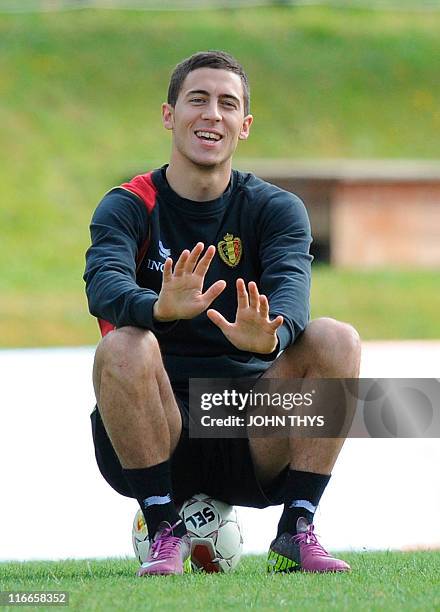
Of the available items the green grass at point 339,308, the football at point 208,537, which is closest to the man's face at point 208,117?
the football at point 208,537

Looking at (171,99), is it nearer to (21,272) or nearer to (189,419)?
(189,419)

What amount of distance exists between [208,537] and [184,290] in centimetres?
109

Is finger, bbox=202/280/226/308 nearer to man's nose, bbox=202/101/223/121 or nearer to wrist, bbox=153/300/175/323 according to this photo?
wrist, bbox=153/300/175/323

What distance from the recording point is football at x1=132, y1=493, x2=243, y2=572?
5.06 m

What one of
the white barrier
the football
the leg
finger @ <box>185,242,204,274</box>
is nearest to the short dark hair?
finger @ <box>185,242,204,274</box>

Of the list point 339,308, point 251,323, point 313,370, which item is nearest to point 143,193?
point 251,323

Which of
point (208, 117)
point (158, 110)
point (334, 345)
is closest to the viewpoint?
point (334, 345)

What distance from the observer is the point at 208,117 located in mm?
5184

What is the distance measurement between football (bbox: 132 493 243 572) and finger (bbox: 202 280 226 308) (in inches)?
39.6

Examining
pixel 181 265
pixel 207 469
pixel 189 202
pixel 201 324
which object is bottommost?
pixel 207 469

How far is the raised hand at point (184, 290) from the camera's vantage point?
4.52 metres

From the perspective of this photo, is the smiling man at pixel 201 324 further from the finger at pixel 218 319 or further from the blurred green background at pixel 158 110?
the blurred green background at pixel 158 110

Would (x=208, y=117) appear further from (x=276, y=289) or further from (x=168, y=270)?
(x=168, y=270)

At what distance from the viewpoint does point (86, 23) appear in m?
36.4
